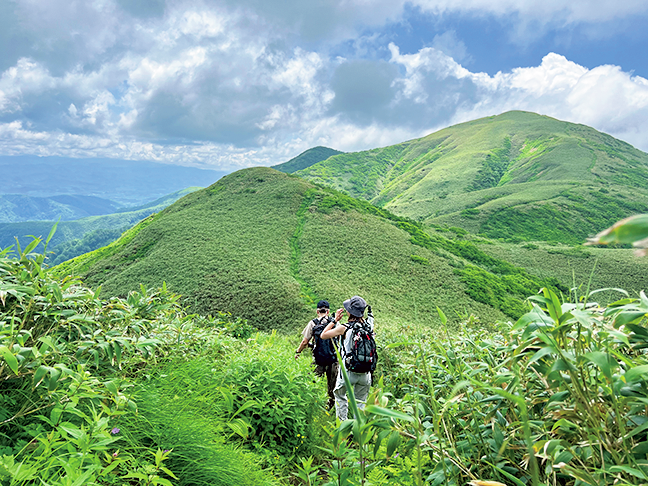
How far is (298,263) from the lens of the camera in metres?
31.2

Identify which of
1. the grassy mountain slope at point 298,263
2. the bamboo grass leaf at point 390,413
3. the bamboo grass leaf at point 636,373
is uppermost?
the bamboo grass leaf at point 636,373

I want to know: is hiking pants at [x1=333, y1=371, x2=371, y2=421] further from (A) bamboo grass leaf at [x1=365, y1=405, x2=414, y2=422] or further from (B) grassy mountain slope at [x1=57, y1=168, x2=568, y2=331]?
(B) grassy mountain slope at [x1=57, y1=168, x2=568, y2=331]

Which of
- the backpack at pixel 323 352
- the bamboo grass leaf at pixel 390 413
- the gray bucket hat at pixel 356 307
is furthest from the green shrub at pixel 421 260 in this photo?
the bamboo grass leaf at pixel 390 413

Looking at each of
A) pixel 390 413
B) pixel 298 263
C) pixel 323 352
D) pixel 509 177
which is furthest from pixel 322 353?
pixel 509 177

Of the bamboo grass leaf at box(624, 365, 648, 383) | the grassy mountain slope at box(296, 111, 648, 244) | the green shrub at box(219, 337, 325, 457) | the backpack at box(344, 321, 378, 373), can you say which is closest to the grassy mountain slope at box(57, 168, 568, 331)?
the backpack at box(344, 321, 378, 373)

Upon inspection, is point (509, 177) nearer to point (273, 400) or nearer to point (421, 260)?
point (421, 260)

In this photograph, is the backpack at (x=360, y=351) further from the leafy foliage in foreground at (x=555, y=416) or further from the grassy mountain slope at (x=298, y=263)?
the grassy mountain slope at (x=298, y=263)

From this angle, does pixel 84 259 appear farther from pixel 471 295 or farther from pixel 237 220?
pixel 471 295

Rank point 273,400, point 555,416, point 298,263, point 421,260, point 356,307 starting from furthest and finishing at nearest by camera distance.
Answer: point 421,260 → point 298,263 → point 356,307 → point 273,400 → point 555,416

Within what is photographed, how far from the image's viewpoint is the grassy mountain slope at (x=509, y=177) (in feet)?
238

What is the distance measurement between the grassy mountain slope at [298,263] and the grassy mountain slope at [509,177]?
34.2 m

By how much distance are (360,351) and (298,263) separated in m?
26.2

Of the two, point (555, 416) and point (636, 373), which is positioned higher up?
point (636, 373)

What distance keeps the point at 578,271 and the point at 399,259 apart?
92.1ft
